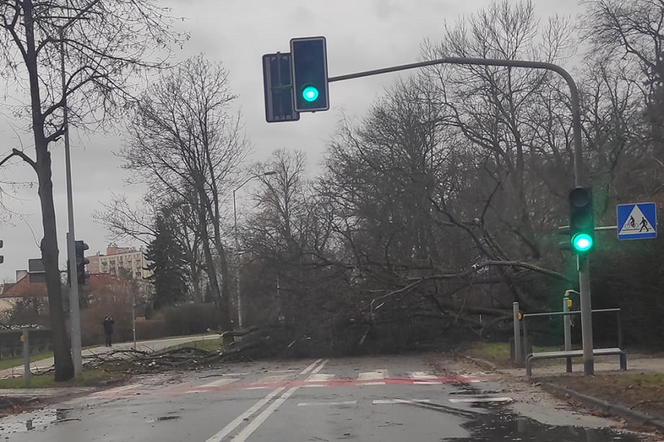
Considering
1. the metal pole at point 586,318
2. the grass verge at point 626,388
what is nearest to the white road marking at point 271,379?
the grass verge at point 626,388

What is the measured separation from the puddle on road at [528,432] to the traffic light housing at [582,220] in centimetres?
433

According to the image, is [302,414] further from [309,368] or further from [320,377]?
[309,368]

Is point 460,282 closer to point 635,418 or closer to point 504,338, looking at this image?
point 504,338

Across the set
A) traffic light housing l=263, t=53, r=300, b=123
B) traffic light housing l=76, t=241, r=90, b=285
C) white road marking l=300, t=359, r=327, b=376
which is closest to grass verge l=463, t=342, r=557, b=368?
white road marking l=300, t=359, r=327, b=376

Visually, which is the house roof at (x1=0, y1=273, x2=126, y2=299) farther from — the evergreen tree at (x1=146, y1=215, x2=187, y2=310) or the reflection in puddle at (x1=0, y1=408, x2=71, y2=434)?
the reflection in puddle at (x1=0, y1=408, x2=71, y2=434)

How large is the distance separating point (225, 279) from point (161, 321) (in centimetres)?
1730

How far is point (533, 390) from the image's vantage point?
15742mm

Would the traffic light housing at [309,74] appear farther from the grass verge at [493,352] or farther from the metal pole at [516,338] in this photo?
the grass verge at [493,352]

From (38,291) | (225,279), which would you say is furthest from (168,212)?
(38,291)

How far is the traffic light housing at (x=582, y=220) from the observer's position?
1473cm

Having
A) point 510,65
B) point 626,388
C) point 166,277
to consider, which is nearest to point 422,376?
point 626,388

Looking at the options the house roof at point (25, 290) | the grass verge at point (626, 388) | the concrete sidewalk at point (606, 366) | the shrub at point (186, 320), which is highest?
the grass verge at point (626, 388)

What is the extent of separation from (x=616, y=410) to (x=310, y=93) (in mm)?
6512

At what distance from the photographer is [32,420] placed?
14500 mm
